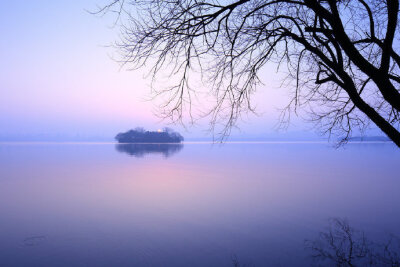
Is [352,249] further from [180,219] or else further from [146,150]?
[146,150]

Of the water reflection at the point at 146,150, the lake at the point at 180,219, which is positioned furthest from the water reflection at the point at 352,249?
the water reflection at the point at 146,150

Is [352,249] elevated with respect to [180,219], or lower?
elevated

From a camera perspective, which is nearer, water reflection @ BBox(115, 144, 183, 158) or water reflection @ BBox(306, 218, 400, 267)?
water reflection @ BBox(306, 218, 400, 267)

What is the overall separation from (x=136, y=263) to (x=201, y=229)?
330 centimetres

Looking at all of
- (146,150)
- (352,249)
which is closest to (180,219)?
(352,249)

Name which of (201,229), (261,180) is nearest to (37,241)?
(201,229)

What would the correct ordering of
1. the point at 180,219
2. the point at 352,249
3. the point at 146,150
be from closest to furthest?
the point at 352,249
the point at 180,219
the point at 146,150

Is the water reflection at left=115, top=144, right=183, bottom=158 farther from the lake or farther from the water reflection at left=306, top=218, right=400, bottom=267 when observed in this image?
the water reflection at left=306, top=218, right=400, bottom=267

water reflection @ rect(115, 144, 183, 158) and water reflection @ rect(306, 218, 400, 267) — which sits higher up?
water reflection @ rect(306, 218, 400, 267)

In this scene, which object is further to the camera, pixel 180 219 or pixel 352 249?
pixel 180 219

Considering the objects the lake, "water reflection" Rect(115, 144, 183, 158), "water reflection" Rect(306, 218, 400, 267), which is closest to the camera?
"water reflection" Rect(306, 218, 400, 267)

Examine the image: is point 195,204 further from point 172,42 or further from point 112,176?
point 112,176

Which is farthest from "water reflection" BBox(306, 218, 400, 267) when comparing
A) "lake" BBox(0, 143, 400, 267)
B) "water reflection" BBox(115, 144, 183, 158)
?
"water reflection" BBox(115, 144, 183, 158)

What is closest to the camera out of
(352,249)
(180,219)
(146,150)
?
(352,249)
